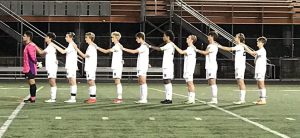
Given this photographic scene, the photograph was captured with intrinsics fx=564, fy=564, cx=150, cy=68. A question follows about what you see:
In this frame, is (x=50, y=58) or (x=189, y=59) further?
(x=189, y=59)

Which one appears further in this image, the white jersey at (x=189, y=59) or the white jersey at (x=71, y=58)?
the white jersey at (x=189, y=59)

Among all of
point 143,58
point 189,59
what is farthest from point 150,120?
point 189,59

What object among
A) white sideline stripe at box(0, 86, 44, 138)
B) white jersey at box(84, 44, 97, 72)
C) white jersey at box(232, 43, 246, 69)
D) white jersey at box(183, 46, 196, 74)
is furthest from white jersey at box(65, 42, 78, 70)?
white jersey at box(232, 43, 246, 69)

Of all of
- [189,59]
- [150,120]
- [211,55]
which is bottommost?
[150,120]

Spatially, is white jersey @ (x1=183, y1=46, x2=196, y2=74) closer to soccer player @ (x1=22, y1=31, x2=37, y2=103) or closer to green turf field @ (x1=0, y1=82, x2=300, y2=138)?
green turf field @ (x1=0, y1=82, x2=300, y2=138)

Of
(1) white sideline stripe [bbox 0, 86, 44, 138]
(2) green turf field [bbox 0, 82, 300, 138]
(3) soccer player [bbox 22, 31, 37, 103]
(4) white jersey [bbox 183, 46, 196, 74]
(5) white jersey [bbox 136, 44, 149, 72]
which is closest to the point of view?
(2) green turf field [bbox 0, 82, 300, 138]

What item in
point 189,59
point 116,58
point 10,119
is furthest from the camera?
point 189,59

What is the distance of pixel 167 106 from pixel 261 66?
292cm

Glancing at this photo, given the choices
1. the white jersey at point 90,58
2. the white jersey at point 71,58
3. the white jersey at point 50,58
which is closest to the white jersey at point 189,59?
the white jersey at point 90,58

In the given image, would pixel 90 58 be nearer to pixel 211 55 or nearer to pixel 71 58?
pixel 71 58

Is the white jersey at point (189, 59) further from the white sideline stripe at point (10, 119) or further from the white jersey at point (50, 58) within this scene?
the white sideline stripe at point (10, 119)

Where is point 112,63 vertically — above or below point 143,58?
below

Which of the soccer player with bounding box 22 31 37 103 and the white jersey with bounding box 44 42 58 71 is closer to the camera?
the soccer player with bounding box 22 31 37 103

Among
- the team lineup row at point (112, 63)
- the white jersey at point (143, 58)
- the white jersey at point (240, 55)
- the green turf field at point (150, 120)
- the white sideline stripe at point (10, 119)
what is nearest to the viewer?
the green turf field at point (150, 120)
